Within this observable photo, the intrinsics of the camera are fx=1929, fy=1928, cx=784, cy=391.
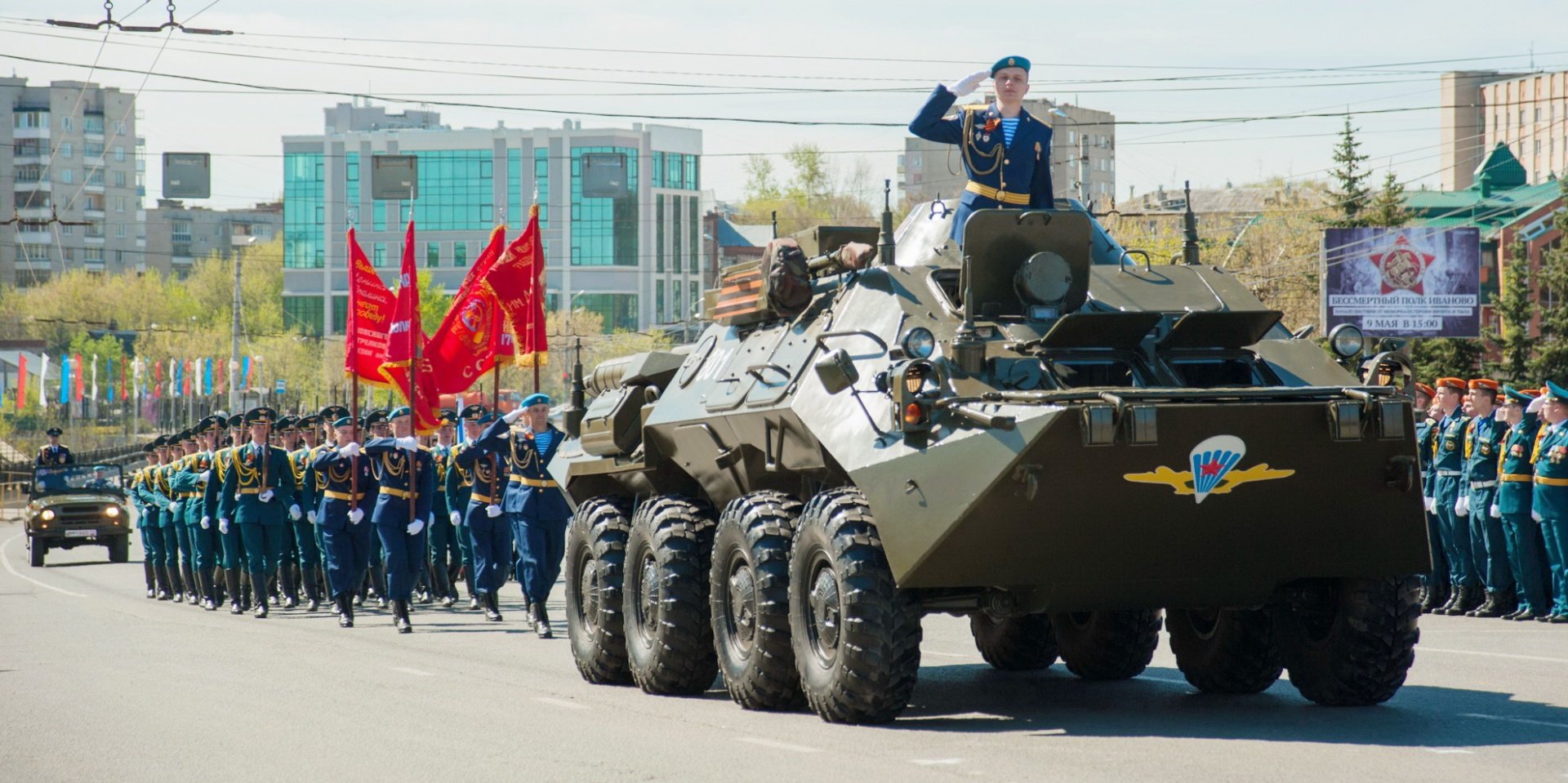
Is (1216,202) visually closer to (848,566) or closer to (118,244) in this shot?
(118,244)

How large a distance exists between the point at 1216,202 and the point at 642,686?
94352 mm

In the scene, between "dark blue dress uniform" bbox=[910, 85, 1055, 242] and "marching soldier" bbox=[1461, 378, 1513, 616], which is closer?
"dark blue dress uniform" bbox=[910, 85, 1055, 242]

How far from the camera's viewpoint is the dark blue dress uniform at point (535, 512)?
15.5 meters

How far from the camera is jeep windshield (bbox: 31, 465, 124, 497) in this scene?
104 ft

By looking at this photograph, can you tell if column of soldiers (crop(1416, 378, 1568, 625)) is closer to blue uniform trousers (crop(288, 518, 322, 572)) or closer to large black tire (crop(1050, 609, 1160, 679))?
large black tire (crop(1050, 609, 1160, 679))


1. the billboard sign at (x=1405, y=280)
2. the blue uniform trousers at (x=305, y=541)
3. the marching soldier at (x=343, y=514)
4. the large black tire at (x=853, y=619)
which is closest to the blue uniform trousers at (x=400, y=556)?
the marching soldier at (x=343, y=514)

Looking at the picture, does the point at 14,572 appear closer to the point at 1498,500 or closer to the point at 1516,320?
the point at 1498,500

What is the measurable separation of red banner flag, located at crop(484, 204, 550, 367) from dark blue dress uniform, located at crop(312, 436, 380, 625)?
3.44 meters

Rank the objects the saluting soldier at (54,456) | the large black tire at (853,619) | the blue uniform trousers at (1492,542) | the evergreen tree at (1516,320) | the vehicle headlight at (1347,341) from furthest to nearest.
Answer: the evergreen tree at (1516,320) < the saluting soldier at (54,456) < the blue uniform trousers at (1492,542) < the vehicle headlight at (1347,341) < the large black tire at (853,619)

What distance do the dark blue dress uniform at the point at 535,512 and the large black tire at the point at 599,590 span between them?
3.09 m

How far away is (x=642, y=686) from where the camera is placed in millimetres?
11094

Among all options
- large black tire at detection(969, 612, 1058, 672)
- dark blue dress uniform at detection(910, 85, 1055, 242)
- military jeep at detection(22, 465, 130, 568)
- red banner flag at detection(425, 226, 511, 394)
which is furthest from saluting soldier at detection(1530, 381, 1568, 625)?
military jeep at detection(22, 465, 130, 568)

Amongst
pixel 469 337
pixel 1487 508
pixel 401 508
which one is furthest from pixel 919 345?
pixel 469 337

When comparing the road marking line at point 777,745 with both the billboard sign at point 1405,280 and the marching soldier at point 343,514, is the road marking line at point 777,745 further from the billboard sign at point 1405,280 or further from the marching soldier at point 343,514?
the billboard sign at point 1405,280
